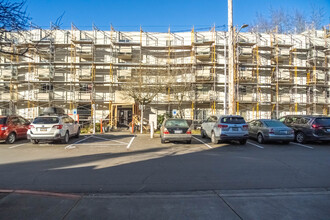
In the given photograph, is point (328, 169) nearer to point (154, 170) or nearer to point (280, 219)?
point (280, 219)

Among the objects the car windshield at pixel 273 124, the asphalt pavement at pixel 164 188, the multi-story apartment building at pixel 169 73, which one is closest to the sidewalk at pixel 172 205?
the asphalt pavement at pixel 164 188

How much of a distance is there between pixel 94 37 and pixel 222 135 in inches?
744

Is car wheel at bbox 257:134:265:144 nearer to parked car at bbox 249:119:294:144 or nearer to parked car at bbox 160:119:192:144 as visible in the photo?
parked car at bbox 249:119:294:144

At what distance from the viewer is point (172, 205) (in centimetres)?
396

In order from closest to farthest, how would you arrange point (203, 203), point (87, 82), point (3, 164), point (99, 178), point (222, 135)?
1. point (203, 203)
2. point (99, 178)
3. point (3, 164)
4. point (222, 135)
5. point (87, 82)

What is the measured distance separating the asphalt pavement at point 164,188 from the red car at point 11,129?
170 inches

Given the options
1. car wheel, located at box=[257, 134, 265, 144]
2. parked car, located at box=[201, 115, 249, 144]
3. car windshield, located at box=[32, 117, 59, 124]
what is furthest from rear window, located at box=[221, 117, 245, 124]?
car windshield, located at box=[32, 117, 59, 124]

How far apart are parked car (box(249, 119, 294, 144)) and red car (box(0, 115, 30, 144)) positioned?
14419mm

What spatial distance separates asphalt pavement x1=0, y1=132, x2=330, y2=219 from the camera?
3688 millimetres

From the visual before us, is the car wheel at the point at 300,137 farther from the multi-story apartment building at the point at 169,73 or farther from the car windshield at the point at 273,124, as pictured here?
the multi-story apartment building at the point at 169,73

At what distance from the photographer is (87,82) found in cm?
2197

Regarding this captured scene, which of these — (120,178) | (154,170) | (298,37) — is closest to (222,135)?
(154,170)

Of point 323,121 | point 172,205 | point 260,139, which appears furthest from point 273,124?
point 172,205

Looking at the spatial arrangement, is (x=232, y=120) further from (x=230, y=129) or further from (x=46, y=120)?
(x=46, y=120)
